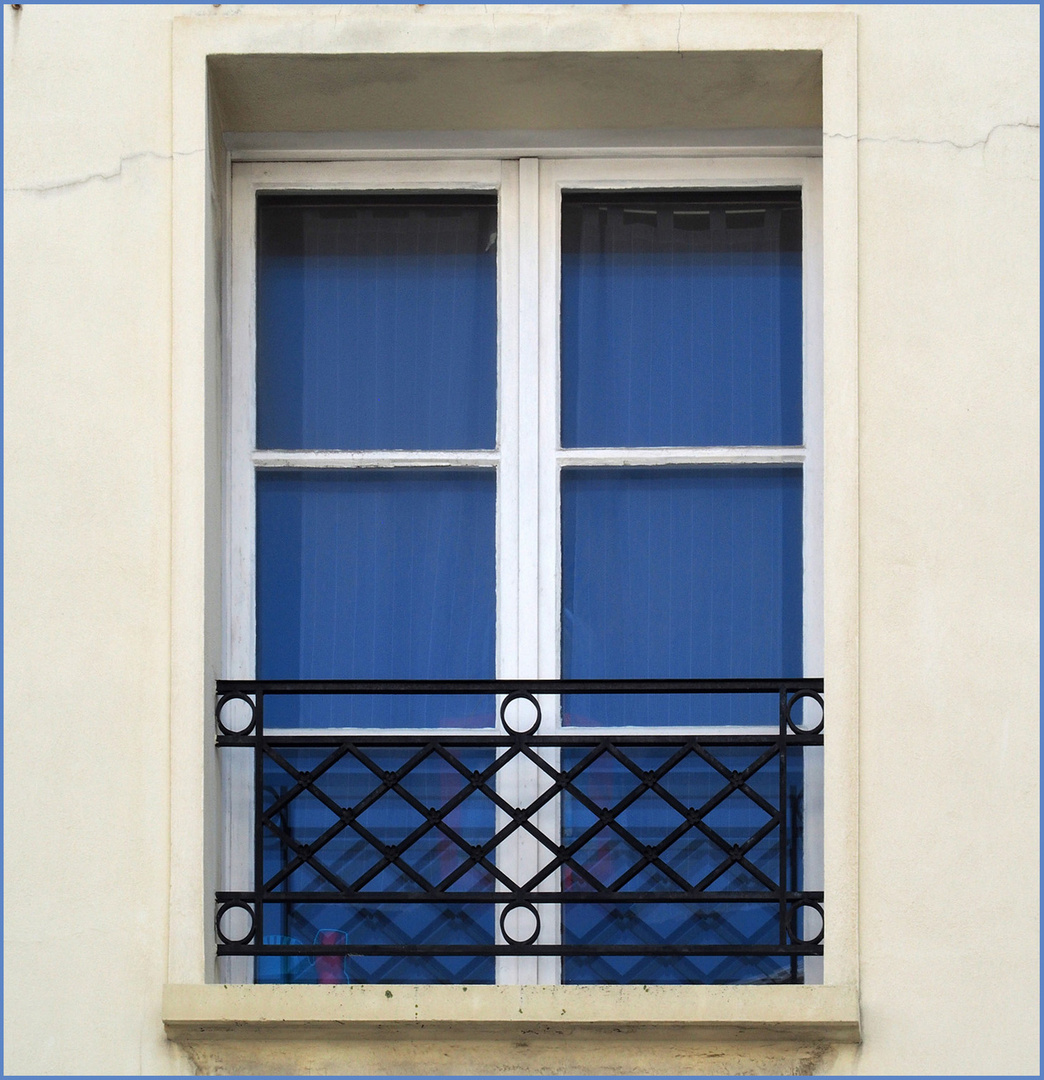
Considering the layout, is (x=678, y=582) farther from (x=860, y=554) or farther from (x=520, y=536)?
(x=860, y=554)

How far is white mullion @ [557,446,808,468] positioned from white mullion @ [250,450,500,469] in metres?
0.23

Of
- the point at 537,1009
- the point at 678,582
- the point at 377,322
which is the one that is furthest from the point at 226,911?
the point at 377,322

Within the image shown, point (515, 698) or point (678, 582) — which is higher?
point (678, 582)

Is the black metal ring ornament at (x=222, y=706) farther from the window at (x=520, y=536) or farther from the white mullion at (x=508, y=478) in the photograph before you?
the white mullion at (x=508, y=478)

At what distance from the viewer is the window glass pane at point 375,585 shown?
184 inches

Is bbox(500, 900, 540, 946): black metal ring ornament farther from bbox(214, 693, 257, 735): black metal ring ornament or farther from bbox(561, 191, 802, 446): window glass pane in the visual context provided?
bbox(561, 191, 802, 446): window glass pane

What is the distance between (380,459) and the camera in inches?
185

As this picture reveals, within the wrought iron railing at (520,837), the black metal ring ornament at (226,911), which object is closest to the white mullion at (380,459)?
the wrought iron railing at (520,837)

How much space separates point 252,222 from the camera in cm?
478

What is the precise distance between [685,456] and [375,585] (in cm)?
93

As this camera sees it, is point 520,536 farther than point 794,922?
Yes

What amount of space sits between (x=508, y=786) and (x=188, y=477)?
46.4 inches

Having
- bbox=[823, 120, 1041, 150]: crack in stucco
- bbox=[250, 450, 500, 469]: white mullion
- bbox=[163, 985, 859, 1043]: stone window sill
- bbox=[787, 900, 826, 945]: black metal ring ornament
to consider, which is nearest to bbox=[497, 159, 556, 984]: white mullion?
bbox=[250, 450, 500, 469]: white mullion

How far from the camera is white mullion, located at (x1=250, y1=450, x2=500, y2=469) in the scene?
471 cm
